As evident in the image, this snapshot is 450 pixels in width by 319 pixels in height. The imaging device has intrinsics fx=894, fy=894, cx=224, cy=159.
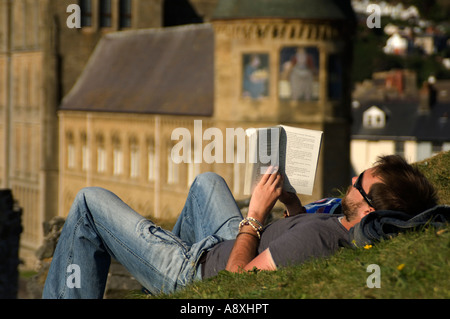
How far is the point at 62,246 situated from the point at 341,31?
107 feet

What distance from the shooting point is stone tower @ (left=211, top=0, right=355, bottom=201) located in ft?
121

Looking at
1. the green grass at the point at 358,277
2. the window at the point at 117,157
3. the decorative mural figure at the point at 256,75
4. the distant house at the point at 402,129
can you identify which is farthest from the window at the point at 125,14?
the green grass at the point at 358,277

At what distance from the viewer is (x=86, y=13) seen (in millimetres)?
55500

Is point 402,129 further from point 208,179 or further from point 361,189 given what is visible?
point 361,189

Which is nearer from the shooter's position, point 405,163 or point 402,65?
point 405,163

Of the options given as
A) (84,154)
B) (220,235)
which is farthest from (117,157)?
(220,235)

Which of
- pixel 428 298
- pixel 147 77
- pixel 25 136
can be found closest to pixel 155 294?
pixel 428 298

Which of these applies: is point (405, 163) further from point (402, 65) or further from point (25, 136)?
point (402, 65)

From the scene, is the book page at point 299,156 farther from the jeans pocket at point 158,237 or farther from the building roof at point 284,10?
the building roof at point 284,10

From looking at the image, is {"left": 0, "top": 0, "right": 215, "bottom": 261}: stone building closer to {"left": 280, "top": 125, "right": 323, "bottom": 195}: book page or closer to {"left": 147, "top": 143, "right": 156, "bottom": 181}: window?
{"left": 147, "top": 143, "right": 156, "bottom": 181}: window

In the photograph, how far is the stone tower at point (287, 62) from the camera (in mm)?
36812

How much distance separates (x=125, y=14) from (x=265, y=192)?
52.7 m

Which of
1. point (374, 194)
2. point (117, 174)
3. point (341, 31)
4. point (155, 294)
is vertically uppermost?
point (341, 31)

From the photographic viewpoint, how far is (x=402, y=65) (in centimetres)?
10462
